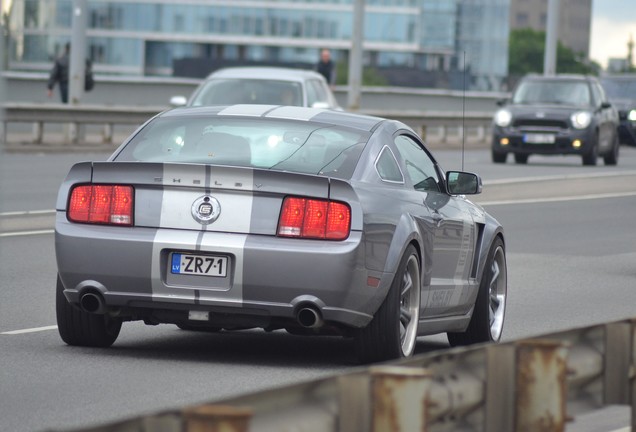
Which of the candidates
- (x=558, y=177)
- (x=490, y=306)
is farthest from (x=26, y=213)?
(x=558, y=177)

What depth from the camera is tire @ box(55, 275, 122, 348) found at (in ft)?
30.3

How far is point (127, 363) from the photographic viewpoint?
29.5 feet

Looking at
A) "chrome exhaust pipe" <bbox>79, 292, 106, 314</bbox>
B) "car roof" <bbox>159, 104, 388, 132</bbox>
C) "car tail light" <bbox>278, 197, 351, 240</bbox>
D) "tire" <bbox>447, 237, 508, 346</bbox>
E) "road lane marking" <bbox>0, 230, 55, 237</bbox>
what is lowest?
"road lane marking" <bbox>0, 230, 55, 237</bbox>

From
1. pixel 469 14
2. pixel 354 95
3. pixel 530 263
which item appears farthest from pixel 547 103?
pixel 469 14

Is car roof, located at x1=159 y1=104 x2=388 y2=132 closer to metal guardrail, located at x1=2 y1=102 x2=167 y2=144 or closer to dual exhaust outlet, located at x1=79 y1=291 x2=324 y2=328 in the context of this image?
dual exhaust outlet, located at x1=79 y1=291 x2=324 y2=328

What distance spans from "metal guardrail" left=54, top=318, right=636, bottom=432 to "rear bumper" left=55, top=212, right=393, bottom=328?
7.78ft

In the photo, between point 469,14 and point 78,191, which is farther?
point 469,14

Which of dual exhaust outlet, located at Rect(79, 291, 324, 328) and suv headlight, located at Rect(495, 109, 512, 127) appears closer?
dual exhaust outlet, located at Rect(79, 291, 324, 328)

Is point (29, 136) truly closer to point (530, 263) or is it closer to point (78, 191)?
point (530, 263)

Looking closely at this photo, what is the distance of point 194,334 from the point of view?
10.6 metres

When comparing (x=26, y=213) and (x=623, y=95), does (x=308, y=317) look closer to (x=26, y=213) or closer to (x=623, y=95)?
(x=26, y=213)

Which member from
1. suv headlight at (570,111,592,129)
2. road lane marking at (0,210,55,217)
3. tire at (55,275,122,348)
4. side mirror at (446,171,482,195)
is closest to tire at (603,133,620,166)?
suv headlight at (570,111,592,129)

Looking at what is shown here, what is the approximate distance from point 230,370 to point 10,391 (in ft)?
4.38

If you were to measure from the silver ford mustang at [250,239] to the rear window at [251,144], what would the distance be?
0.01 m
